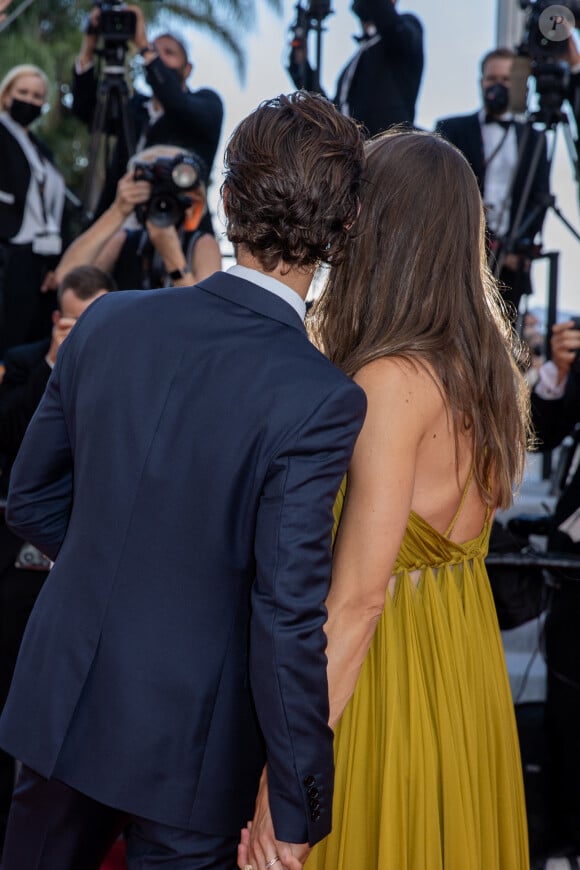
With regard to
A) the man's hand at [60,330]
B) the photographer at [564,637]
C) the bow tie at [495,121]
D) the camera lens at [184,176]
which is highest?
the bow tie at [495,121]

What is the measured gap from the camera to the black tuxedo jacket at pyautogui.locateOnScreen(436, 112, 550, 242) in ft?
14.3

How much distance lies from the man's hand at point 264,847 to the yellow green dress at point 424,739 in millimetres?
237

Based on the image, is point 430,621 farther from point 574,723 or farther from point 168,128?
point 168,128

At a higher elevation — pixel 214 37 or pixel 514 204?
pixel 214 37

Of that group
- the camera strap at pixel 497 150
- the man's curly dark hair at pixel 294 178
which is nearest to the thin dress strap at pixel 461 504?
the man's curly dark hair at pixel 294 178

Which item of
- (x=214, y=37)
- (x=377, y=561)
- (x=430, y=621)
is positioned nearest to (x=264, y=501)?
(x=377, y=561)

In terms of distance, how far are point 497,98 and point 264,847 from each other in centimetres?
396

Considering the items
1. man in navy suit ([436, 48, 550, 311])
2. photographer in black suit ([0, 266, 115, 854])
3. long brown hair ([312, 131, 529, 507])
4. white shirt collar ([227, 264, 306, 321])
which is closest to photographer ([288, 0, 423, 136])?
man in navy suit ([436, 48, 550, 311])

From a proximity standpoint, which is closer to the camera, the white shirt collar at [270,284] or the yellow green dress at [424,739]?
the white shirt collar at [270,284]

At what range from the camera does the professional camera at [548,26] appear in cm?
376

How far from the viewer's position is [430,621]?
1.70 metres

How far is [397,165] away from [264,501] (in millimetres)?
623

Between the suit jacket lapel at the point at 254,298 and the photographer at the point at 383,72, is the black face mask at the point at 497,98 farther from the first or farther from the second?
the suit jacket lapel at the point at 254,298

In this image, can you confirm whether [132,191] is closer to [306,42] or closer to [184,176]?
[184,176]
